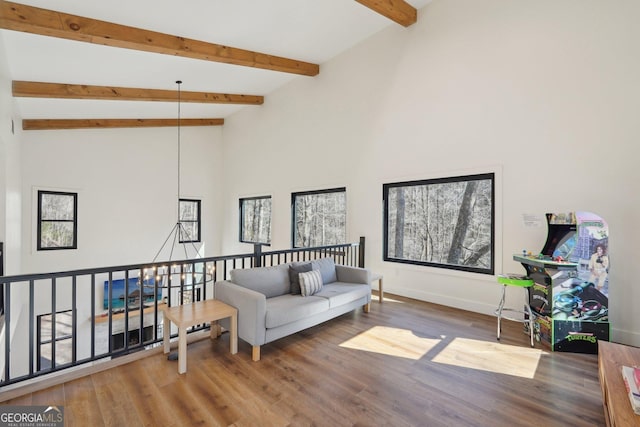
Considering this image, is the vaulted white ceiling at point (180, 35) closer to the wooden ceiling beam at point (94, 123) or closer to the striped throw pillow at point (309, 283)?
the wooden ceiling beam at point (94, 123)

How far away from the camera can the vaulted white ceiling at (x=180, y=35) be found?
356cm

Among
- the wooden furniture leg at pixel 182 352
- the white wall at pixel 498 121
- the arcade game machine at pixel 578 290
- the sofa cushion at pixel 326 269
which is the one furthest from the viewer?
the sofa cushion at pixel 326 269

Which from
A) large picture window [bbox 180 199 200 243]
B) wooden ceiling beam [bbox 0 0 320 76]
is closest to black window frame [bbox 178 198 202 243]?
large picture window [bbox 180 199 200 243]

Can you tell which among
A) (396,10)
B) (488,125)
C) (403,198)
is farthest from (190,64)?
(488,125)

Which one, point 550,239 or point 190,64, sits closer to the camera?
point 550,239

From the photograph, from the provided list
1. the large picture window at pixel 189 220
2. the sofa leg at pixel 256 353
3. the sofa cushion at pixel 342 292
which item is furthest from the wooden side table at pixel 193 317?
the large picture window at pixel 189 220

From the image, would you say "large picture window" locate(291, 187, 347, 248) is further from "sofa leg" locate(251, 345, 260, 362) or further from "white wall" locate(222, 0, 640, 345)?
"sofa leg" locate(251, 345, 260, 362)

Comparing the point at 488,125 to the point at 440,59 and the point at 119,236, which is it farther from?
the point at 119,236

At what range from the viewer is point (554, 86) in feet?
11.7

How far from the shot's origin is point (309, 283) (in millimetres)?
3574

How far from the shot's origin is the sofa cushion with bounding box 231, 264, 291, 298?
3300 millimetres

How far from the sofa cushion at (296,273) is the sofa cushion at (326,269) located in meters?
0.25

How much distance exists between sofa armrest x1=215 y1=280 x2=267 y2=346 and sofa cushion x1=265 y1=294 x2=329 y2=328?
0.09 m

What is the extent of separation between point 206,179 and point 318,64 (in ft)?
15.3
